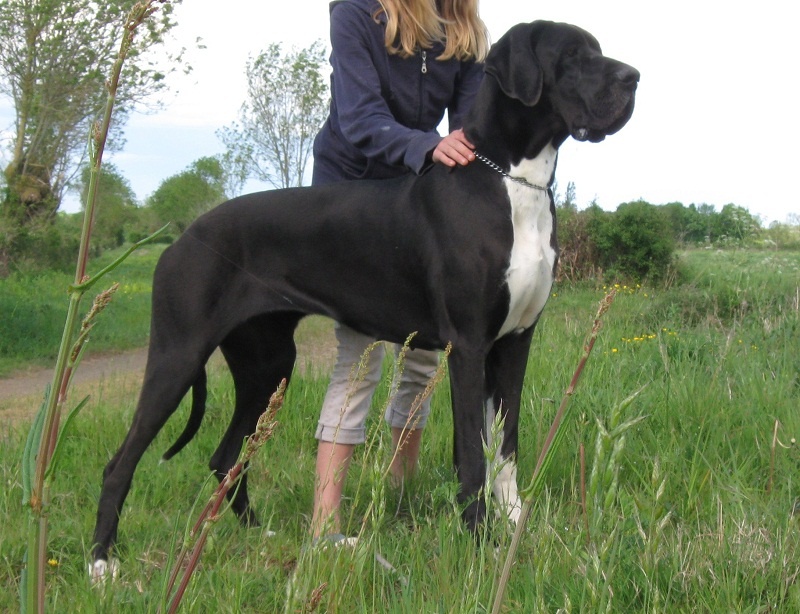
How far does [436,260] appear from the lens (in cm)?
266

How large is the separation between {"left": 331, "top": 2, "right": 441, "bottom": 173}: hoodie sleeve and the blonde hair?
84mm

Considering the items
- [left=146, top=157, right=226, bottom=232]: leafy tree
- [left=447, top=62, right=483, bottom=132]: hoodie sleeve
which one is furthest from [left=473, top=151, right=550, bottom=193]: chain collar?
[left=146, top=157, right=226, bottom=232]: leafy tree

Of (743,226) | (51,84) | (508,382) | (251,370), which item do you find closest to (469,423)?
(508,382)

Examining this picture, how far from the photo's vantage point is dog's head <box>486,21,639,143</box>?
2.53m

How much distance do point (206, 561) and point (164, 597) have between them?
1.51 metres

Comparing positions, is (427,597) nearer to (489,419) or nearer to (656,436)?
(489,419)

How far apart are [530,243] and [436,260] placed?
1.01 ft

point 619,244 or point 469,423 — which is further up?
point 619,244

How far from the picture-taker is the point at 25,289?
35.5ft

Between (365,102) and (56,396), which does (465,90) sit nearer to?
(365,102)

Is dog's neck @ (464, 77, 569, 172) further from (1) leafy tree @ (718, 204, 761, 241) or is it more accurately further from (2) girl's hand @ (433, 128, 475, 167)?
(1) leafy tree @ (718, 204, 761, 241)

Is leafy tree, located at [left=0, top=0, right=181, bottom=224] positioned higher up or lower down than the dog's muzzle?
higher up

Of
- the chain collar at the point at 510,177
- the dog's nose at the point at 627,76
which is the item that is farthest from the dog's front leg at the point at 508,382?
the dog's nose at the point at 627,76

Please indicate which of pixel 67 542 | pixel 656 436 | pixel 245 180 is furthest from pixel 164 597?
pixel 245 180
